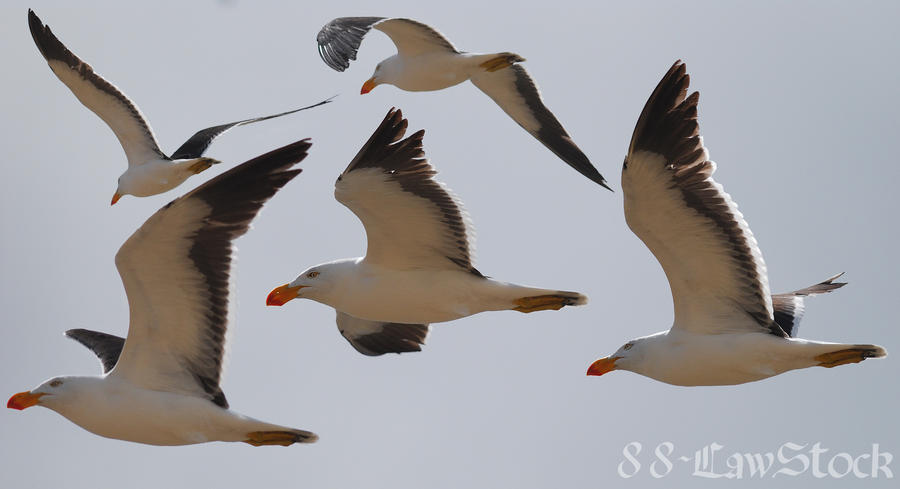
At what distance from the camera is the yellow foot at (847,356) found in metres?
11.0

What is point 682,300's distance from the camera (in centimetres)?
1177

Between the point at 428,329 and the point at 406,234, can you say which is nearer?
the point at 406,234

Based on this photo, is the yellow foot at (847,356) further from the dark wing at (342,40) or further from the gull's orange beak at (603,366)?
the dark wing at (342,40)

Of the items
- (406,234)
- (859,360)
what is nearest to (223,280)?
(406,234)

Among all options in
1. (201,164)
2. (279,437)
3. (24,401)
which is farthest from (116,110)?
(279,437)

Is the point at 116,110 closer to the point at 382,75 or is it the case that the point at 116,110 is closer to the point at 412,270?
the point at 382,75

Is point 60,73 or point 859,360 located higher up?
point 60,73

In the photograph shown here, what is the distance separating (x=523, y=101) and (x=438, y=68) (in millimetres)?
1797

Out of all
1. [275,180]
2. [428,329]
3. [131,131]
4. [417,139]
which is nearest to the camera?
[275,180]

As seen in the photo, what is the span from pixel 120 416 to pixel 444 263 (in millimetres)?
3268

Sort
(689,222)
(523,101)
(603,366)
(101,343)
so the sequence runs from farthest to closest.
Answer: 1. (523,101)
2. (101,343)
3. (603,366)
4. (689,222)

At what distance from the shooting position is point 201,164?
55.4ft

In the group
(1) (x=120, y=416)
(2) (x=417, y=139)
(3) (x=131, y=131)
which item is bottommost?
(1) (x=120, y=416)

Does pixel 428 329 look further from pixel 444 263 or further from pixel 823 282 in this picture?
pixel 823 282
